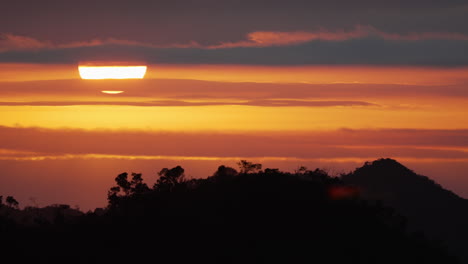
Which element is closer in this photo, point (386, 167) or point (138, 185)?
point (138, 185)

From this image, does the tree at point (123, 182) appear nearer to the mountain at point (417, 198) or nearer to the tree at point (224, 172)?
the tree at point (224, 172)

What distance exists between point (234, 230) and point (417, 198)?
88.1 metres

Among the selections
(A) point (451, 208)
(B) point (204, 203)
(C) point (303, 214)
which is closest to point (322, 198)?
(C) point (303, 214)

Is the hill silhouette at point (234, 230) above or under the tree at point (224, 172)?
under

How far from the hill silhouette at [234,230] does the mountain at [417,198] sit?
62198 mm

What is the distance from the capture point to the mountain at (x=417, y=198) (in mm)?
139750

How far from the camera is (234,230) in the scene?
221 feet

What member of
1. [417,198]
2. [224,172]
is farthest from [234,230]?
[417,198]

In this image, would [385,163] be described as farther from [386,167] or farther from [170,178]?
[170,178]

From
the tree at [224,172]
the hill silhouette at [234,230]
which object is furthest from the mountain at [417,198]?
the hill silhouette at [234,230]

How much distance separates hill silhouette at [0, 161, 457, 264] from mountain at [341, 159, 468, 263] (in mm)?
62198

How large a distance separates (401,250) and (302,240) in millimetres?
9126

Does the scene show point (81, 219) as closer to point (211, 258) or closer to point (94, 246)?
point (94, 246)

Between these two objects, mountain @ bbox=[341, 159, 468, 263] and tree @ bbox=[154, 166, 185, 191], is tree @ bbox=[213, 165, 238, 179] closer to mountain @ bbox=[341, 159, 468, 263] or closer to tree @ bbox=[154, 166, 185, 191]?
tree @ bbox=[154, 166, 185, 191]
